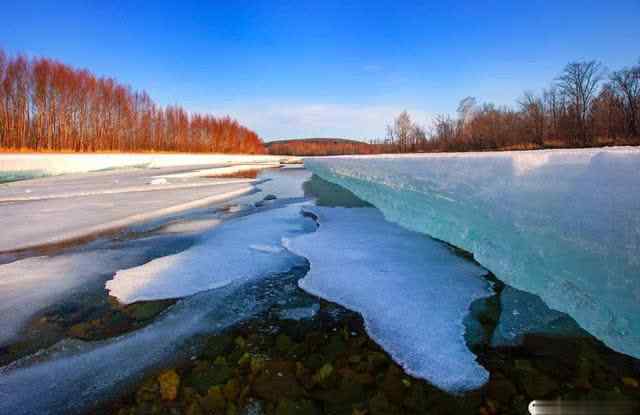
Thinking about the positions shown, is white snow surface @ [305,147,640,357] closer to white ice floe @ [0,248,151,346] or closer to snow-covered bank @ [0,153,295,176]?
white ice floe @ [0,248,151,346]

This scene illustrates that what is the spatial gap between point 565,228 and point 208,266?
2.22m

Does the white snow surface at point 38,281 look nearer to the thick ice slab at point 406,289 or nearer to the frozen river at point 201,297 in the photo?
the frozen river at point 201,297

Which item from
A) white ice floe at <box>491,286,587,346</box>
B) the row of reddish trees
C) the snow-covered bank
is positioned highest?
the row of reddish trees

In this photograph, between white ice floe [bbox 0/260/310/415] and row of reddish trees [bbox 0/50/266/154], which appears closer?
white ice floe [bbox 0/260/310/415]

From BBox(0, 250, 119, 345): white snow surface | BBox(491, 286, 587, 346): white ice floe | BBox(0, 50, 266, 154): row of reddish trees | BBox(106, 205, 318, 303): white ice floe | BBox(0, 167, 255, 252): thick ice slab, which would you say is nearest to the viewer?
BBox(491, 286, 587, 346): white ice floe

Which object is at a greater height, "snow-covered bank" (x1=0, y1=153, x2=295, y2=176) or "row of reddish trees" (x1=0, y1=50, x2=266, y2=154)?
"row of reddish trees" (x1=0, y1=50, x2=266, y2=154)

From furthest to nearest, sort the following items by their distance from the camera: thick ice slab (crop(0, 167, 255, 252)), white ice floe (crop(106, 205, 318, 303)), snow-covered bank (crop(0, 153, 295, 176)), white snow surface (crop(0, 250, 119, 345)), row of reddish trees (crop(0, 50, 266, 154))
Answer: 1. row of reddish trees (crop(0, 50, 266, 154))
2. snow-covered bank (crop(0, 153, 295, 176))
3. thick ice slab (crop(0, 167, 255, 252))
4. white ice floe (crop(106, 205, 318, 303))
5. white snow surface (crop(0, 250, 119, 345))

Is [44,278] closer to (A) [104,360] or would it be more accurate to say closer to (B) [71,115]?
(A) [104,360]

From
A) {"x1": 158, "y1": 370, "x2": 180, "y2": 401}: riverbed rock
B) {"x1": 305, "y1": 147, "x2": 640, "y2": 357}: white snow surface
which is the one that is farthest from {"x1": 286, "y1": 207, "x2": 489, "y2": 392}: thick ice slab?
{"x1": 158, "y1": 370, "x2": 180, "y2": 401}: riverbed rock

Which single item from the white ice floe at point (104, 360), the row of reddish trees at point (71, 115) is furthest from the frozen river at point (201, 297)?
the row of reddish trees at point (71, 115)

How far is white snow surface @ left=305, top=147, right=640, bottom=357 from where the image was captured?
4.31ft

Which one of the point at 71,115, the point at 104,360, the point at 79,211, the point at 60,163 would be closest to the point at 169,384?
the point at 104,360

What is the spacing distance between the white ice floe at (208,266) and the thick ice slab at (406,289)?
31 cm

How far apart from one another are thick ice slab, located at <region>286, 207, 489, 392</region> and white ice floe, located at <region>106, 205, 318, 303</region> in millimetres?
312
